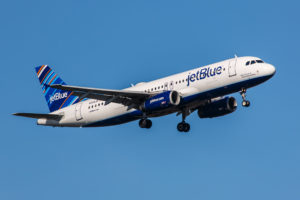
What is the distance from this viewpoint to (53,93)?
64125 millimetres

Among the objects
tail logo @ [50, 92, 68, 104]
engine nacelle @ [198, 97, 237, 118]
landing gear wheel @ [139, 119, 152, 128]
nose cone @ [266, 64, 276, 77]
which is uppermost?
tail logo @ [50, 92, 68, 104]

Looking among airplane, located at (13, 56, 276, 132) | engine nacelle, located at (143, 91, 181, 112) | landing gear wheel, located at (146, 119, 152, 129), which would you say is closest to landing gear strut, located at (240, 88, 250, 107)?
airplane, located at (13, 56, 276, 132)

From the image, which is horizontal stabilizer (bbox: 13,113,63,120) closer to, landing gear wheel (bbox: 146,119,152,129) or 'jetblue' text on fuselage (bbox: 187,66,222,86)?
landing gear wheel (bbox: 146,119,152,129)

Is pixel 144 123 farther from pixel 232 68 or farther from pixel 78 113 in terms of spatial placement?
pixel 232 68

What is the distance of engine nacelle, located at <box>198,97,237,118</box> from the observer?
5666 centimetres

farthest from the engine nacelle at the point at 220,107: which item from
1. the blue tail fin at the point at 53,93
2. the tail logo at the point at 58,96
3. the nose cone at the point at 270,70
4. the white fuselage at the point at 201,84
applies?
the tail logo at the point at 58,96

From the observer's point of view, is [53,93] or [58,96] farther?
[53,93]

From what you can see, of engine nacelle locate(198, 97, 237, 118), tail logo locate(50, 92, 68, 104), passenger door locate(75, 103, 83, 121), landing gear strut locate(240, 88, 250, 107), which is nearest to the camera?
landing gear strut locate(240, 88, 250, 107)

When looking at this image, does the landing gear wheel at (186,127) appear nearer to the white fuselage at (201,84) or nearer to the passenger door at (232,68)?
the white fuselage at (201,84)

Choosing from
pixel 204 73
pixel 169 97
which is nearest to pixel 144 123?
pixel 169 97

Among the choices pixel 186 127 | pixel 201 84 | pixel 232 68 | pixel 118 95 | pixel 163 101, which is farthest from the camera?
pixel 186 127

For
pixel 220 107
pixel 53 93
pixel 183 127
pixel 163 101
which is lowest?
pixel 183 127

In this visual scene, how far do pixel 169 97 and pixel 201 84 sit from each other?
2942 mm

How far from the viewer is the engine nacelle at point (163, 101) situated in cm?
5128
